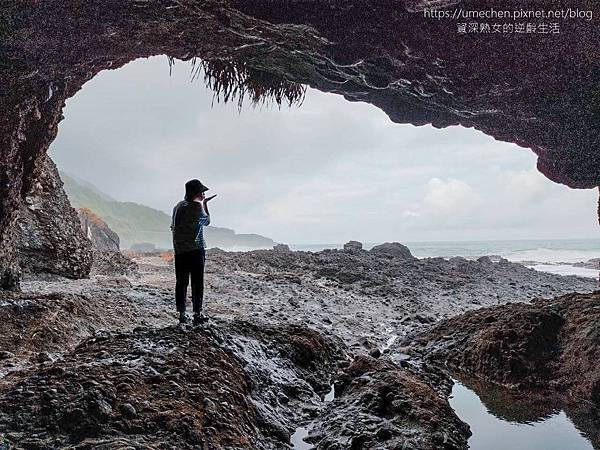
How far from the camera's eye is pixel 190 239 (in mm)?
5969

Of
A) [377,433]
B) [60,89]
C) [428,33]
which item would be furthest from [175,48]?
[377,433]

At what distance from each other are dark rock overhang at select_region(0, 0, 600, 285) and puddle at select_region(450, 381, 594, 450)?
5.34 metres

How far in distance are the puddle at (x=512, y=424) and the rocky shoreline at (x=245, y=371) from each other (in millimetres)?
242

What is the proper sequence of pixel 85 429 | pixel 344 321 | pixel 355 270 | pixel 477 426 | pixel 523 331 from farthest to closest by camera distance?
pixel 355 270 → pixel 344 321 → pixel 523 331 → pixel 477 426 → pixel 85 429

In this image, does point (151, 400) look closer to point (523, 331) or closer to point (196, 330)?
point (196, 330)

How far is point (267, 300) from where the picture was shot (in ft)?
40.7

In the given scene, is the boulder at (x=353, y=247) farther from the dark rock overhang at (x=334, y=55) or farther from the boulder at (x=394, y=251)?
the dark rock overhang at (x=334, y=55)

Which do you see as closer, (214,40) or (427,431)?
(427,431)

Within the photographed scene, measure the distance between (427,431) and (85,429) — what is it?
270cm

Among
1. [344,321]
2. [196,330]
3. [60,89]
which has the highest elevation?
[60,89]

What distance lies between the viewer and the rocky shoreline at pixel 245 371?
340 centimetres

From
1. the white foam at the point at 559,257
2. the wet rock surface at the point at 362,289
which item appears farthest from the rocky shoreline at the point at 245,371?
the white foam at the point at 559,257

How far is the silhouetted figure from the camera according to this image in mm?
5969

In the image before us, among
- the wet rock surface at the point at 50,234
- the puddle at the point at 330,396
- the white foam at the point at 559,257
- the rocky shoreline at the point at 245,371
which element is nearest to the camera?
the rocky shoreline at the point at 245,371
